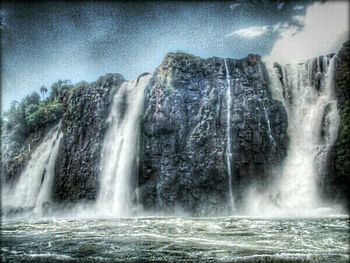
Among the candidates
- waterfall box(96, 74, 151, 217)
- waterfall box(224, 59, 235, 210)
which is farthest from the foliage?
waterfall box(224, 59, 235, 210)

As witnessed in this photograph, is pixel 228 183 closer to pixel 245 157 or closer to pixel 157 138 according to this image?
pixel 245 157

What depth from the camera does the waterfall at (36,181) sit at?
A: 551 inches

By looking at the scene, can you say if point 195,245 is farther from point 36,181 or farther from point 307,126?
point 36,181

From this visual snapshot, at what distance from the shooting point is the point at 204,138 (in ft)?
39.9

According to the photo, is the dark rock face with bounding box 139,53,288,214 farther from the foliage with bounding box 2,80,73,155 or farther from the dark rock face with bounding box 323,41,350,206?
the foliage with bounding box 2,80,73,155

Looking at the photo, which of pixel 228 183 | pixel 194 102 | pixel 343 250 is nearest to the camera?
pixel 343 250

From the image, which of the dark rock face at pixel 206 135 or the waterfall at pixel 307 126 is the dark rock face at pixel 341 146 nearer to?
the waterfall at pixel 307 126

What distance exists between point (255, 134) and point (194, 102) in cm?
213

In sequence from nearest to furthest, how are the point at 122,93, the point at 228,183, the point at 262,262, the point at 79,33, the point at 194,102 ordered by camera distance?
1. the point at 262,262
2. the point at 79,33
3. the point at 228,183
4. the point at 194,102
5. the point at 122,93

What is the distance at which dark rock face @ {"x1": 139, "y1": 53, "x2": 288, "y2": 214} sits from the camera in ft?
38.5

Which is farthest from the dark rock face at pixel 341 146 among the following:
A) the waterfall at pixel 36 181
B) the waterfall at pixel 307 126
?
the waterfall at pixel 36 181

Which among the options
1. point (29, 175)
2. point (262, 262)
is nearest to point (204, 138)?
point (29, 175)

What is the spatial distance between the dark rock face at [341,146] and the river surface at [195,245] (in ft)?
10.5

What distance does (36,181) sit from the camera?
1450 centimetres
